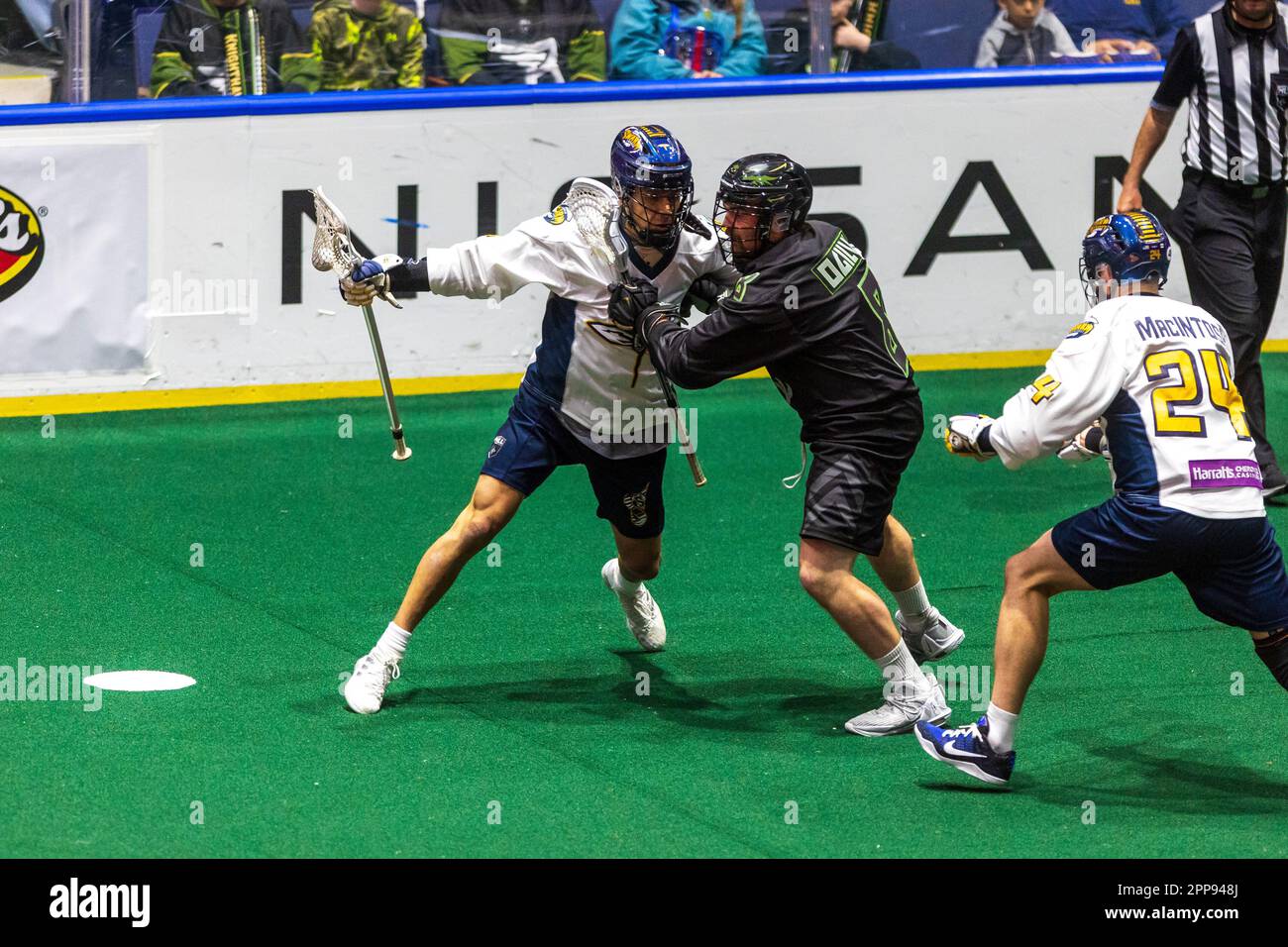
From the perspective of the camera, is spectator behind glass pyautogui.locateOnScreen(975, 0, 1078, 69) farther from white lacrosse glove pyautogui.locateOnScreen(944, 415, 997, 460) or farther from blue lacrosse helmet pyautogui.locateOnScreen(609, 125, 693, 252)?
white lacrosse glove pyautogui.locateOnScreen(944, 415, 997, 460)

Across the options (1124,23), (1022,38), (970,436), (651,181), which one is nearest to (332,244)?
(651,181)

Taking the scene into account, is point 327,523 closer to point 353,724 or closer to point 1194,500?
point 353,724

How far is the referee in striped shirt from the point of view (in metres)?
8.59

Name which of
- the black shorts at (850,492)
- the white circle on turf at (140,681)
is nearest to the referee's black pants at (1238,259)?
the black shorts at (850,492)

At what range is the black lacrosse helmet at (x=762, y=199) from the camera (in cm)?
588

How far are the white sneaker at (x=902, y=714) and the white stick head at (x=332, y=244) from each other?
7.40ft

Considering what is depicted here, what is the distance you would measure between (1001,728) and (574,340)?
194cm

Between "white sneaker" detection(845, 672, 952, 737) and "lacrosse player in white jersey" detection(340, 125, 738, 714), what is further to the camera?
"lacrosse player in white jersey" detection(340, 125, 738, 714)

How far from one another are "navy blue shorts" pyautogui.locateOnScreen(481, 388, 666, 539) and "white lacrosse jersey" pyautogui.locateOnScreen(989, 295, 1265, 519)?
1.54 metres

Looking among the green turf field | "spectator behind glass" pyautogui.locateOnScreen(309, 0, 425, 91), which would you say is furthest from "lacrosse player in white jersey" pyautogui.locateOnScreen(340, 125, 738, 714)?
"spectator behind glass" pyautogui.locateOnScreen(309, 0, 425, 91)

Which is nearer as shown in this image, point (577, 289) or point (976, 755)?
A: point (976, 755)

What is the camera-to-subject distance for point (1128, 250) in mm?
5535

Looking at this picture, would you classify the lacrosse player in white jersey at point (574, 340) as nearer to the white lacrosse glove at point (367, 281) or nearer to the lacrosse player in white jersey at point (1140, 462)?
the white lacrosse glove at point (367, 281)

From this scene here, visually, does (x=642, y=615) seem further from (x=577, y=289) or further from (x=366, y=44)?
(x=366, y=44)
